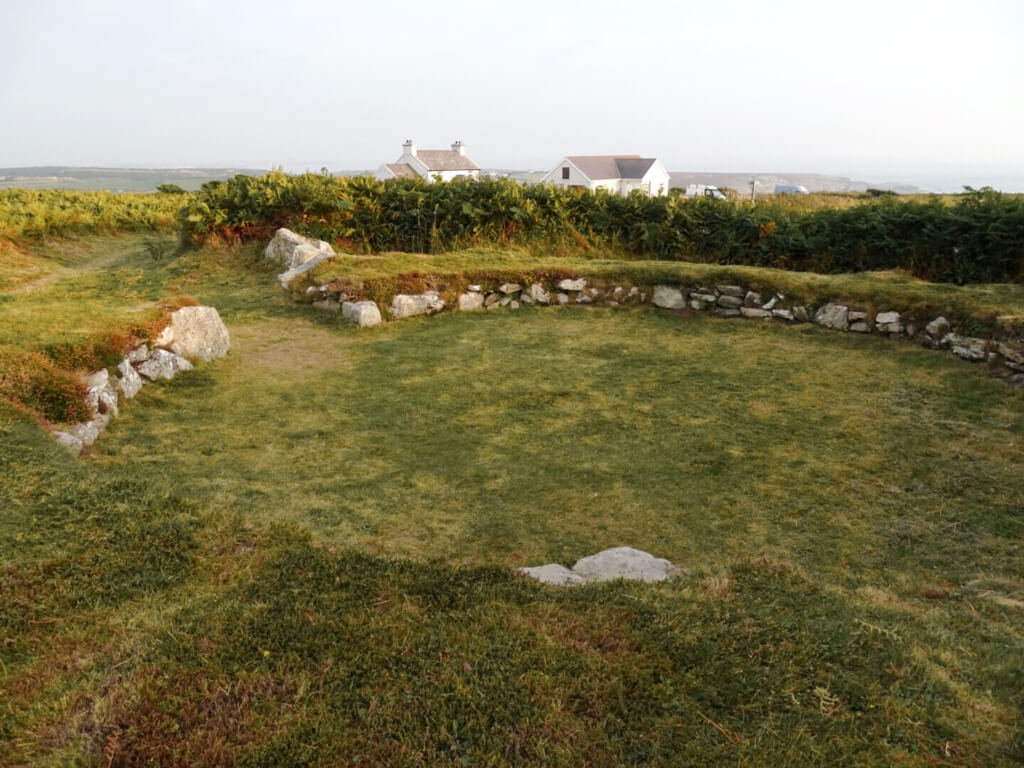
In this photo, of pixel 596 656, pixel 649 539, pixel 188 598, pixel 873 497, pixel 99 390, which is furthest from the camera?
pixel 99 390

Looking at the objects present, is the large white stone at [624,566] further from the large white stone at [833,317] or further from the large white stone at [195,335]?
the large white stone at [833,317]

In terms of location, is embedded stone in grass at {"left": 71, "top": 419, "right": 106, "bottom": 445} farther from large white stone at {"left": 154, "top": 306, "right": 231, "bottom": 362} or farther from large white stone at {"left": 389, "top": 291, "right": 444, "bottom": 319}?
large white stone at {"left": 389, "top": 291, "right": 444, "bottom": 319}

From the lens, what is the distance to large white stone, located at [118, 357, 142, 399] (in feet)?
25.3

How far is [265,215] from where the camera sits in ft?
54.3


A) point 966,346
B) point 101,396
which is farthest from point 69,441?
point 966,346

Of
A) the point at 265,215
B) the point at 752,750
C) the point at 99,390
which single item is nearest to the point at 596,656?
the point at 752,750

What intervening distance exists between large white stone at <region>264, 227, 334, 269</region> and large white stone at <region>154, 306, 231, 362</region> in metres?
4.20

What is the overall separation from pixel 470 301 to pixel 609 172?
186 ft

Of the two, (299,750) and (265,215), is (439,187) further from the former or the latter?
(299,750)

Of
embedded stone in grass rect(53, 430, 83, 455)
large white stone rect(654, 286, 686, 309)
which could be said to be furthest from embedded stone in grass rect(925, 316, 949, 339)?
embedded stone in grass rect(53, 430, 83, 455)

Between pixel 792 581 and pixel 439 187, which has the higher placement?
pixel 439 187

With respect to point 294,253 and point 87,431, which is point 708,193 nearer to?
point 294,253

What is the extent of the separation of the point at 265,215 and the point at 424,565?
14.3m

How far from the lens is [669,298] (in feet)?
40.7
